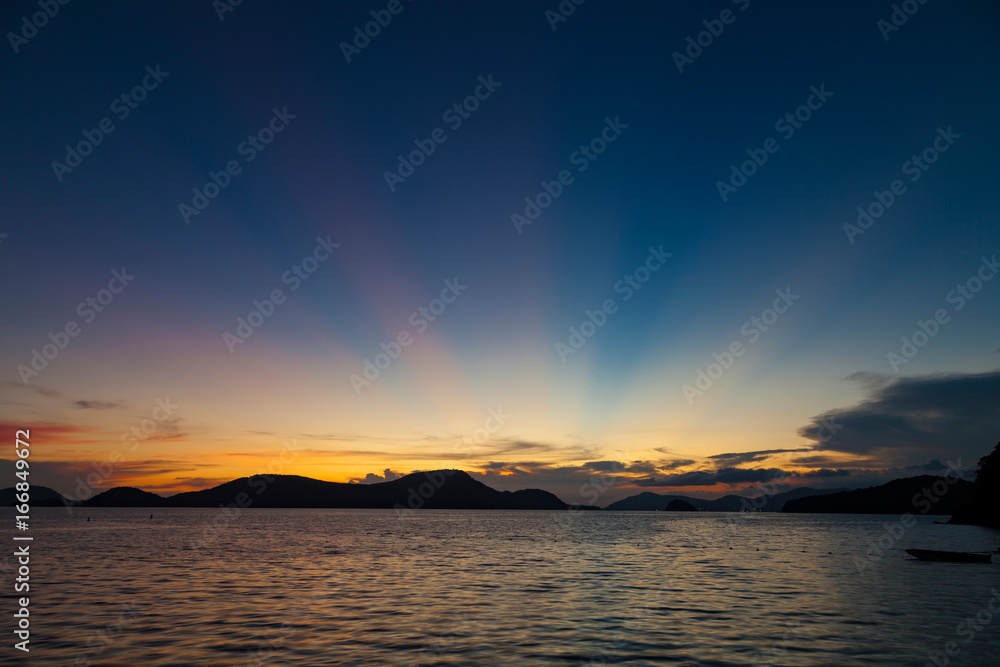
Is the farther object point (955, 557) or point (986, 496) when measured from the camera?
point (986, 496)

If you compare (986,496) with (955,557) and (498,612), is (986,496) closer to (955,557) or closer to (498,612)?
(955,557)

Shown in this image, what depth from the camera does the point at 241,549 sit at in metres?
75.6

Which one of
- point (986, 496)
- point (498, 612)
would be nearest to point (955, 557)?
point (498, 612)

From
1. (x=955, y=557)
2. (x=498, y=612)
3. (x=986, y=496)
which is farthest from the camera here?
(x=986, y=496)

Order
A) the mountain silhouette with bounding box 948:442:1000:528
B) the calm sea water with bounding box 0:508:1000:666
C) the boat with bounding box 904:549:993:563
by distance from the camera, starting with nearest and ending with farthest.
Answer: the calm sea water with bounding box 0:508:1000:666 → the boat with bounding box 904:549:993:563 → the mountain silhouette with bounding box 948:442:1000:528

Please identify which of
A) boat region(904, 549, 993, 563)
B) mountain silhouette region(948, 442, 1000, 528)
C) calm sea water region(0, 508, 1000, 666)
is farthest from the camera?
mountain silhouette region(948, 442, 1000, 528)

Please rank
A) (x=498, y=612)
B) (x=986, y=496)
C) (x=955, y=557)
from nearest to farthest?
(x=498, y=612) → (x=955, y=557) → (x=986, y=496)

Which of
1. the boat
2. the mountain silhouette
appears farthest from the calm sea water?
the mountain silhouette

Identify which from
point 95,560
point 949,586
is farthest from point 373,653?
point 95,560

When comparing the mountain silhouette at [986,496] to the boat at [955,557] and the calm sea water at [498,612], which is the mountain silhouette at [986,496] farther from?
the calm sea water at [498,612]

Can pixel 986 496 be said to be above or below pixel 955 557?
above

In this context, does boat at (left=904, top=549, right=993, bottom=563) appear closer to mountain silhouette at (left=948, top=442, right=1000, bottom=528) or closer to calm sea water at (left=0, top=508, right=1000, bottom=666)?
calm sea water at (left=0, top=508, right=1000, bottom=666)

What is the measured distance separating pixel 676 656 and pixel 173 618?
26.5 meters

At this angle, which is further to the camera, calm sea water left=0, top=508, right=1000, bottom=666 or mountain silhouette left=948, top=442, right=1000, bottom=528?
mountain silhouette left=948, top=442, right=1000, bottom=528
